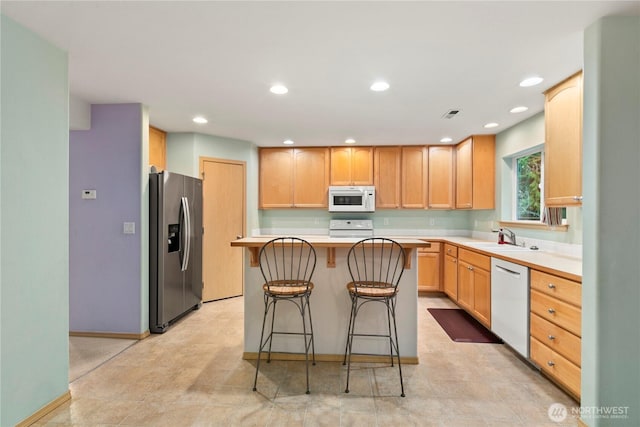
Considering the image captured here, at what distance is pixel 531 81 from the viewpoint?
255 centimetres

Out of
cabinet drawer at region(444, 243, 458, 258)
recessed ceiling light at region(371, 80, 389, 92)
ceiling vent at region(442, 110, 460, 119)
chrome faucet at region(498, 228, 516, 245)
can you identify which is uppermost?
ceiling vent at region(442, 110, 460, 119)

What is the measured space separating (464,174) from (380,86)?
2558mm

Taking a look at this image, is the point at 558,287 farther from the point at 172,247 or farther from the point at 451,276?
the point at 172,247

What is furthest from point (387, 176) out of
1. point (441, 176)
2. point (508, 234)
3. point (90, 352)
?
point (90, 352)

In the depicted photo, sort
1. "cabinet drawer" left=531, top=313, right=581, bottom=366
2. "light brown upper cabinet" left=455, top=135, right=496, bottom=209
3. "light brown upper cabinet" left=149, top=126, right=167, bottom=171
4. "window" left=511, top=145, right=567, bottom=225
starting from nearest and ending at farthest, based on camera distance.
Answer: "cabinet drawer" left=531, top=313, right=581, bottom=366 → "window" left=511, top=145, right=567, bottom=225 → "light brown upper cabinet" left=149, top=126, right=167, bottom=171 → "light brown upper cabinet" left=455, top=135, right=496, bottom=209

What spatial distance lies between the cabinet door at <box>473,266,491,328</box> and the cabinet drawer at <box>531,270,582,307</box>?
77 centimetres

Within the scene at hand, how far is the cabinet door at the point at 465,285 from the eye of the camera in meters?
3.67

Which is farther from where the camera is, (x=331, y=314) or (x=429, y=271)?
(x=429, y=271)

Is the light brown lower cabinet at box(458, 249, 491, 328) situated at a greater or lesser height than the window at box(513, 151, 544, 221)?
lesser

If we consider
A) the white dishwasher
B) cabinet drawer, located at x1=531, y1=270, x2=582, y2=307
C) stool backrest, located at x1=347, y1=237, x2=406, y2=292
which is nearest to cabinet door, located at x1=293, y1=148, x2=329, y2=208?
stool backrest, located at x1=347, y1=237, x2=406, y2=292

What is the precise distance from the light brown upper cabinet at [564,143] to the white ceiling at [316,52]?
140 mm

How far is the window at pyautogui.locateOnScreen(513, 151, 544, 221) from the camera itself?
3.65 m

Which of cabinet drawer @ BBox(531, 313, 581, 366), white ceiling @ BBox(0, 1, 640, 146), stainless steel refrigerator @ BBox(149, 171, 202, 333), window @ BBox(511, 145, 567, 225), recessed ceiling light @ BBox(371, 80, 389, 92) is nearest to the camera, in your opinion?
white ceiling @ BBox(0, 1, 640, 146)

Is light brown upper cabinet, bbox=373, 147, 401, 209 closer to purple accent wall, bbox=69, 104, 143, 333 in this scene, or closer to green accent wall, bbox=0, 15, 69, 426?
purple accent wall, bbox=69, 104, 143, 333
